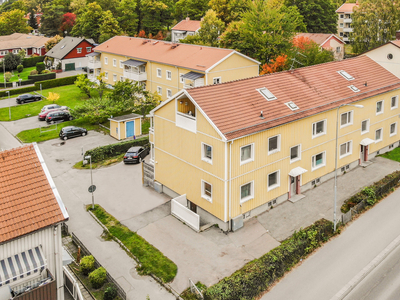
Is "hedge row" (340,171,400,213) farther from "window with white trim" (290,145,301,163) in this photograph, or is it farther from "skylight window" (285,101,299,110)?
"skylight window" (285,101,299,110)

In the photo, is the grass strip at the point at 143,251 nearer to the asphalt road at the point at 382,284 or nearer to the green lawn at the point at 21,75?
the asphalt road at the point at 382,284

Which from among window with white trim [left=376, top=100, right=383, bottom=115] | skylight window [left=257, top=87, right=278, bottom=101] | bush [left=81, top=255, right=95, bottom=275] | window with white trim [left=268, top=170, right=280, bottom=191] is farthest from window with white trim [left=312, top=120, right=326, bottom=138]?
bush [left=81, top=255, right=95, bottom=275]

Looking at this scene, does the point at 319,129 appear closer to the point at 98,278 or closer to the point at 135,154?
the point at 135,154

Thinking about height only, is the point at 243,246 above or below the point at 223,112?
below

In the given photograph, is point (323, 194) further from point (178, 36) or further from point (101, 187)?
point (178, 36)

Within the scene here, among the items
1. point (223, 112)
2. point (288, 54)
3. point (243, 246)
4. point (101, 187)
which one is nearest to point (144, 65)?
point (288, 54)

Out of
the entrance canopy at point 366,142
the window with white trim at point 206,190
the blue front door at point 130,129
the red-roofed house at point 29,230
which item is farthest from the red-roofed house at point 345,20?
the red-roofed house at point 29,230

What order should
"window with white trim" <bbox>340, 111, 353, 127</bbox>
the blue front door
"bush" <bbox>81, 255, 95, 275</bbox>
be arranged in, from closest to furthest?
"bush" <bbox>81, 255, 95, 275</bbox>
"window with white trim" <bbox>340, 111, 353, 127</bbox>
the blue front door
